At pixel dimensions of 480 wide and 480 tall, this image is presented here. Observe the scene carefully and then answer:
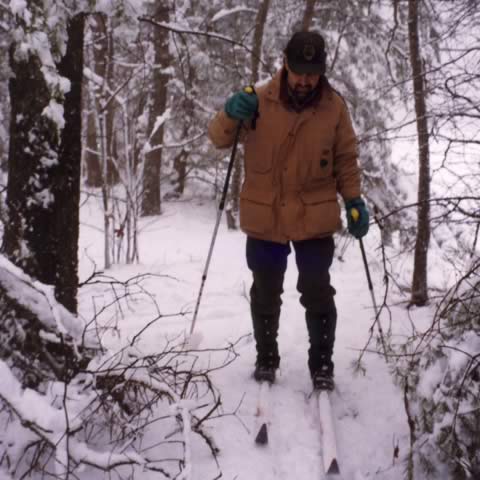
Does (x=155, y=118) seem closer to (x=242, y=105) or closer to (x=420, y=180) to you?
(x=420, y=180)

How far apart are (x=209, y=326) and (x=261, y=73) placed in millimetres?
7808

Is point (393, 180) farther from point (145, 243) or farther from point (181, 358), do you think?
point (181, 358)

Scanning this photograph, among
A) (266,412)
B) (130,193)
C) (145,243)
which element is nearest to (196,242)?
(145,243)

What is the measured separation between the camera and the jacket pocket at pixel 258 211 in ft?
10.4

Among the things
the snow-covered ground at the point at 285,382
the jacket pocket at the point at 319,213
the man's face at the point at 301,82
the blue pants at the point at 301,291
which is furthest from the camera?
the blue pants at the point at 301,291

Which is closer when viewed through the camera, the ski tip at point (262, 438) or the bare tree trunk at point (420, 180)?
the ski tip at point (262, 438)

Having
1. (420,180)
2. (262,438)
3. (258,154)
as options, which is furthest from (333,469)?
(420,180)

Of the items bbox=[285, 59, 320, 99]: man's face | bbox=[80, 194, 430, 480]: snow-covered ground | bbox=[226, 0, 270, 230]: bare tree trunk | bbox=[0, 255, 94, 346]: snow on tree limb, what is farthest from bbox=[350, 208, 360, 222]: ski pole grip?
bbox=[226, 0, 270, 230]: bare tree trunk

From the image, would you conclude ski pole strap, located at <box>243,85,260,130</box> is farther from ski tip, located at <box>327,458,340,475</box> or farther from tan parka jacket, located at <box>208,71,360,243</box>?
ski tip, located at <box>327,458,340,475</box>

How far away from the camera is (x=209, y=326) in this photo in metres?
4.46

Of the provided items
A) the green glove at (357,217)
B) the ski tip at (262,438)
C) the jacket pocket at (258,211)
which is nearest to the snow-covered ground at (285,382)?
the ski tip at (262,438)

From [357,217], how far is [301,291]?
60 centimetres

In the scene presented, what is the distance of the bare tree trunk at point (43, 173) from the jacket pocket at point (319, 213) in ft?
4.51

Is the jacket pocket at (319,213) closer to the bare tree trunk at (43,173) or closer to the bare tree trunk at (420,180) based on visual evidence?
the bare tree trunk at (43,173)
